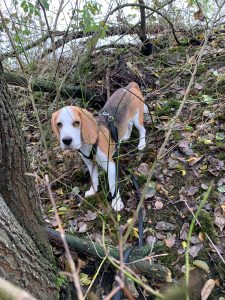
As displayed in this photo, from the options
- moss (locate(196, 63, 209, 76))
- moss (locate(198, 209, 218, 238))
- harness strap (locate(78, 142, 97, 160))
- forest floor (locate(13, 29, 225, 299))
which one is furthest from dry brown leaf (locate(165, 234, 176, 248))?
moss (locate(196, 63, 209, 76))

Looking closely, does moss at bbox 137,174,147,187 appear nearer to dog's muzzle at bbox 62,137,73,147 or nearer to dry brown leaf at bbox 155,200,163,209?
dry brown leaf at bbox 155,200,163,209

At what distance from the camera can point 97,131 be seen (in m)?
3.39

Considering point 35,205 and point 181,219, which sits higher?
point 35,205

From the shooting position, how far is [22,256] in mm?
2012

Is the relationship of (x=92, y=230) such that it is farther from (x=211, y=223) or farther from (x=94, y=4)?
(x=94, y=4)

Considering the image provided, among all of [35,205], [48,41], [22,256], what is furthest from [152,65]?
[22,256]

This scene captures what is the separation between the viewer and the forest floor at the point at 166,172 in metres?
2.99

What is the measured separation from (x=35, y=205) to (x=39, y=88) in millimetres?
2729

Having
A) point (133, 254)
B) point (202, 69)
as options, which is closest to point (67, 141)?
point (133, 254)

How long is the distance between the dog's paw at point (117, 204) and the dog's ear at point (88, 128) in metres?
0.58

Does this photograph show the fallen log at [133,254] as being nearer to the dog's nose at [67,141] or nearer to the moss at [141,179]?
the dog's nose at [67,141]

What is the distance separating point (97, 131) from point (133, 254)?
120 centimetres

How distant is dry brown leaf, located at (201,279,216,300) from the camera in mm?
2609

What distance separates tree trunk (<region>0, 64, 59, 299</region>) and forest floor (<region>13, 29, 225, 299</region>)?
320mm
